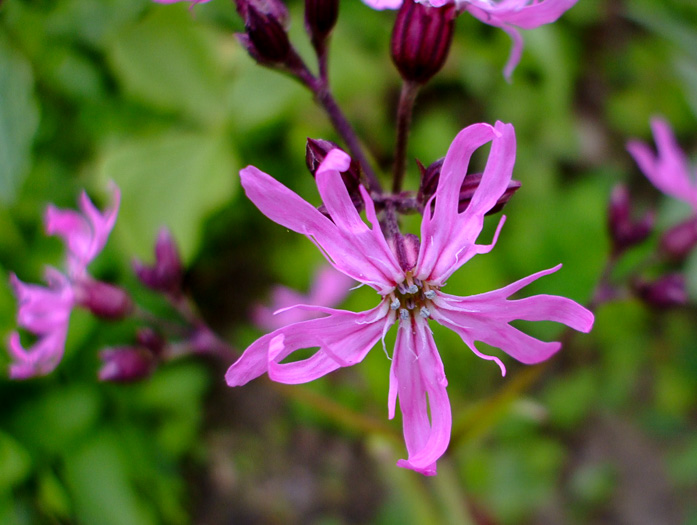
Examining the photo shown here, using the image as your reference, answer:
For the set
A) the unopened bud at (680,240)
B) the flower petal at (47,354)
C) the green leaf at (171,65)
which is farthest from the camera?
the green leaf at (171,65)

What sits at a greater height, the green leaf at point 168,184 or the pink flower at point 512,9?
the pink flower at point 512,9

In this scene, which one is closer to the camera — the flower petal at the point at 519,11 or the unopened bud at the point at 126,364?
Result: the flower petal at the point at 519,11

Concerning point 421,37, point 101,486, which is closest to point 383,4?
point 421,37

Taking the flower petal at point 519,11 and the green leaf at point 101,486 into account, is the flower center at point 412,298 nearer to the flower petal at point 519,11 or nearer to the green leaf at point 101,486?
the flower petal at point 519,11

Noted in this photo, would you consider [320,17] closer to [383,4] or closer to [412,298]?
[383,4]

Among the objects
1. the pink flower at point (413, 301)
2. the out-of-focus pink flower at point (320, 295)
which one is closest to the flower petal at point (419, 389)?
the pink flower at point (413, 301)

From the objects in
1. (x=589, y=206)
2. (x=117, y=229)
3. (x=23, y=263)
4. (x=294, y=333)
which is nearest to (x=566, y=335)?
(x=294, y=333)

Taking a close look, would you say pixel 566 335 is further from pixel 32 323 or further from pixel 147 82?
pixel 147 82
